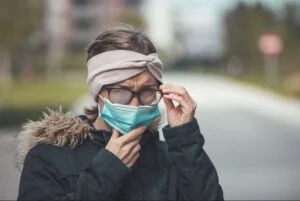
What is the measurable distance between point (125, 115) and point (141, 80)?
0.38 feet

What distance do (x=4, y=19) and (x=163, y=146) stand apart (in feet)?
114

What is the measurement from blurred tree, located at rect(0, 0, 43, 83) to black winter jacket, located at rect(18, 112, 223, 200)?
1318 inches

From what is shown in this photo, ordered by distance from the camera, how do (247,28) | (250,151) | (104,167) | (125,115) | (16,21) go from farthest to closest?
(247,28) → (16,21) → (250,151) → (125,115) → (104,167)

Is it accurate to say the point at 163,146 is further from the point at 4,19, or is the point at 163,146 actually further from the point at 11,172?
the point at 4,19

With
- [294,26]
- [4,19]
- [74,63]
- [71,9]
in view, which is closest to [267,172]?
[4,19]

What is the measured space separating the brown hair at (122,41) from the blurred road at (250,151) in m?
4.97

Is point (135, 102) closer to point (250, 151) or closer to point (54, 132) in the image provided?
point (54, 132)

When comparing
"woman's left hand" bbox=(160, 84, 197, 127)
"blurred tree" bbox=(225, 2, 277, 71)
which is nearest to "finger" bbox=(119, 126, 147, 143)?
"woman's left hand" bbox=(160, 84, 197, 127)

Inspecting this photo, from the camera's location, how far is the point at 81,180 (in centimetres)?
210

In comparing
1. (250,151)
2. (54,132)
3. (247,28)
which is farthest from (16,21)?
(54,132)

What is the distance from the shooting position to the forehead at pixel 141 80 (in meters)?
2.22

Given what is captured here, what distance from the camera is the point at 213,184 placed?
2.27 metres

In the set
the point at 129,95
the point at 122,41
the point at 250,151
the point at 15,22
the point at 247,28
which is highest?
the point at 122,41

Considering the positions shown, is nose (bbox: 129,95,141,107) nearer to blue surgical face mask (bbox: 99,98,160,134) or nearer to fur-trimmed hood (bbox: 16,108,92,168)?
blue surgical face mask (bbox: 99,98,160,134)
